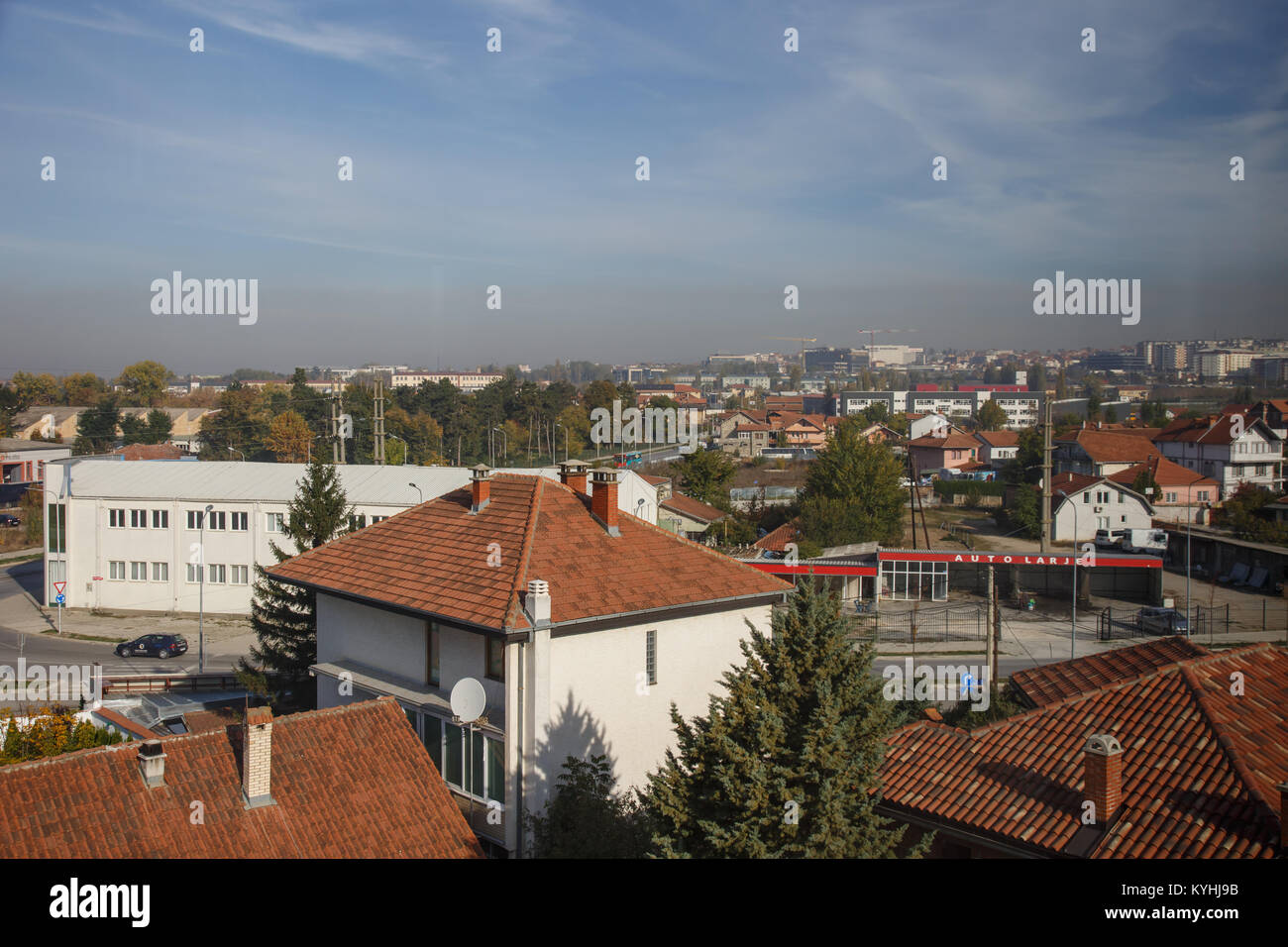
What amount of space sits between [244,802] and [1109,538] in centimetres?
4505

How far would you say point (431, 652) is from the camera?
1423cm

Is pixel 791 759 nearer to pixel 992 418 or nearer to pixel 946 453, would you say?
pixel 946 453

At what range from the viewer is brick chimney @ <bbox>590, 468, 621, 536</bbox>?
50.5 ft

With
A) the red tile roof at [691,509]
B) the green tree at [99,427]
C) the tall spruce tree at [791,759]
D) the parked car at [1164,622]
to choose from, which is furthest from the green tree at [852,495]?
the green tree at [99,427]

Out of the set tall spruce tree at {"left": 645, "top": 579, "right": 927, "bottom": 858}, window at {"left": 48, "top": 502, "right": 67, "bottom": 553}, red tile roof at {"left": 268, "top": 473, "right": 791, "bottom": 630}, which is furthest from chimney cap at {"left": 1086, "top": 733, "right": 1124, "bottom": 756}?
window at {"left": 48, "top": 502, "right": 67, "bottom": 553}

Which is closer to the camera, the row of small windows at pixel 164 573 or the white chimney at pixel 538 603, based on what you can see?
the white chimney at pixel 538 603

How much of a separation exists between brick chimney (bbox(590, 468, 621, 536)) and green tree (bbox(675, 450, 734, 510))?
3712 centimetres

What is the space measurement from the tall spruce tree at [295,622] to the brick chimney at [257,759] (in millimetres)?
8857

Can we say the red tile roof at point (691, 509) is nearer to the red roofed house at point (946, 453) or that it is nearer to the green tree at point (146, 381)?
the red roofed house at point (946, 453)

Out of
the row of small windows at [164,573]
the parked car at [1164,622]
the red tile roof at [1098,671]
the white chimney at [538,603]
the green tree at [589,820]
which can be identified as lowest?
the parked car at [1164,622]

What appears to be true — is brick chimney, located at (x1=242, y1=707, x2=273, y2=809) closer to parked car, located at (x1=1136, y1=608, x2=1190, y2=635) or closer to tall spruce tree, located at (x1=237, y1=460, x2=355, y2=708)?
tall spruce tree, located at (x1=237, y1=460, x2=355, y2=708)

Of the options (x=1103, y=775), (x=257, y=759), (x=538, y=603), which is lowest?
(x=257, y=759)

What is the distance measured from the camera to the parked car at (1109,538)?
45.8 metres

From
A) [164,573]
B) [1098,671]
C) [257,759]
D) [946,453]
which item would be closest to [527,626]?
[257,759]
